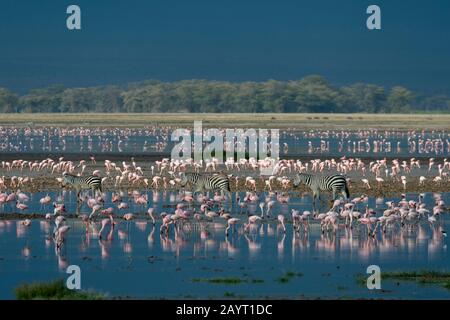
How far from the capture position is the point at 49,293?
1263cm

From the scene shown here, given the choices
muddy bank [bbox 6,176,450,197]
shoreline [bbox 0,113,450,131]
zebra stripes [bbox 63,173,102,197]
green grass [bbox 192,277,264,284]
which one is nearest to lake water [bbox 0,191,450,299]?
green grass [bbox 192,277,264,284]

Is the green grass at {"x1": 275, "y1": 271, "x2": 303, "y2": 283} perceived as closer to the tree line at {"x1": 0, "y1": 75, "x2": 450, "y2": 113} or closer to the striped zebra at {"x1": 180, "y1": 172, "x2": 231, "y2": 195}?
the striped zebra at {"x1": 180, "y1": 172, "x2": 231, "y2": 195}

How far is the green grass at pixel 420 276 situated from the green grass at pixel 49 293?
11.3 ft

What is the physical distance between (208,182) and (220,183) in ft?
1.44

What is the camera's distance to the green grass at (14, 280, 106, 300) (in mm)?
12477

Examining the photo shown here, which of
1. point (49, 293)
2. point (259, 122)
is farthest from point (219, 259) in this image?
point (259, 122)

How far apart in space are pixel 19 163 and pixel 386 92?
11776cm

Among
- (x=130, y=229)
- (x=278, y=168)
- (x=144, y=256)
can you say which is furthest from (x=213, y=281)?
(x=278, y=168)

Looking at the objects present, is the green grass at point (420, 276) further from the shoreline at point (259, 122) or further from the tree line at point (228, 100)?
the tree line at point (228, 100)

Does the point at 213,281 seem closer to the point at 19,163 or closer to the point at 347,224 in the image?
the point at 347,224

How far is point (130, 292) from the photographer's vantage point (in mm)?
13141

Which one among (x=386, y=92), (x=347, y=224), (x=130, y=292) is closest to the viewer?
(x=130, y=292)

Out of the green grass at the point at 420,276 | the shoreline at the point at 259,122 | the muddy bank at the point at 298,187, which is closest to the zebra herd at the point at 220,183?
the muddy bank at the point at 298,187
